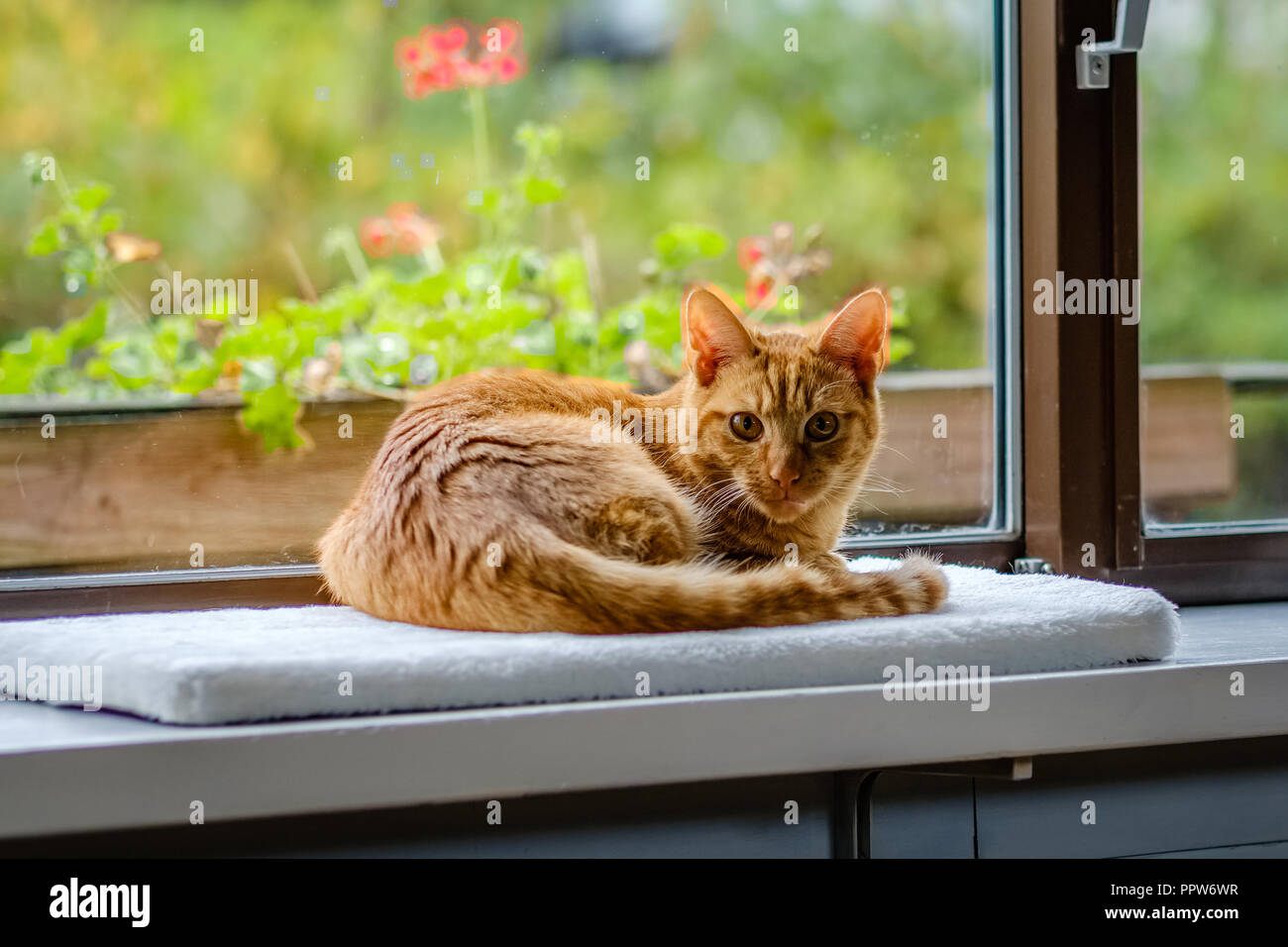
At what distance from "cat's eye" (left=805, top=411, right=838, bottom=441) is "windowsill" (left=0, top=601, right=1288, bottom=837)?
1.10 ft

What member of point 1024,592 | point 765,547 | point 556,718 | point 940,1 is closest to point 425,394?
point 765,547

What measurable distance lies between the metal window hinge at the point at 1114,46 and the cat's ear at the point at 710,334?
620mm

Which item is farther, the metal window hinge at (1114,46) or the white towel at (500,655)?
the metal window hinge at (1114,46)

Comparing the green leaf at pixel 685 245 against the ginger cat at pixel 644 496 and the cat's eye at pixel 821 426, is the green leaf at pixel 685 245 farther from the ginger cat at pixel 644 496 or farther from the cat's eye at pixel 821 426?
the cat's eye at pixel 821 426

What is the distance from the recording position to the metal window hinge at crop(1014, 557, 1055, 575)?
1.60 meters

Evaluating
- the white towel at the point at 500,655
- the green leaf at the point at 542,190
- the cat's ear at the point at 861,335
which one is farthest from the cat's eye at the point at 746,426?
A: the green leaf at the point at 542,190

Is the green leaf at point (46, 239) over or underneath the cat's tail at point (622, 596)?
over

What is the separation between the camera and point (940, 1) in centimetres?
173

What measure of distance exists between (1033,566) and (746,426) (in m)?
0.54

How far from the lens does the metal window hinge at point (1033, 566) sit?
160cm

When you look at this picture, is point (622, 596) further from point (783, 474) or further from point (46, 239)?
point (46, 239)

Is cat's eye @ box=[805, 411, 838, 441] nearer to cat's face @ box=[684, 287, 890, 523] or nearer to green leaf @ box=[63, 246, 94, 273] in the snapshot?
cat's face @ box=[684, 287, 890, 523]

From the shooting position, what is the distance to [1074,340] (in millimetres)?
1615

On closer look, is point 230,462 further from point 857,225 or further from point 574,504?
point 857,225
